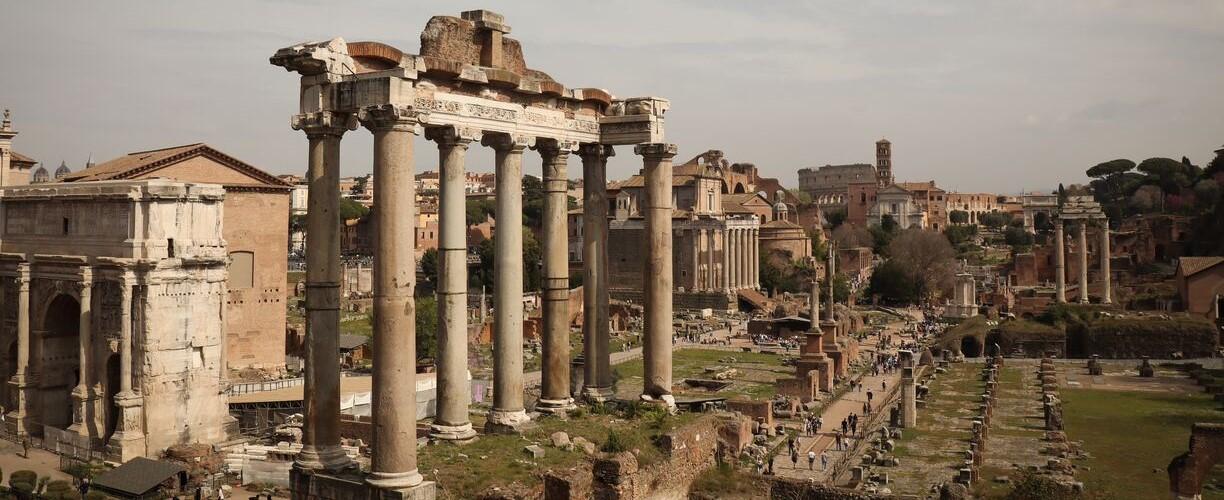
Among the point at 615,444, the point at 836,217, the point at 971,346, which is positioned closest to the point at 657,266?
the point at 615,444

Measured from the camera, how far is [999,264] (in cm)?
8181

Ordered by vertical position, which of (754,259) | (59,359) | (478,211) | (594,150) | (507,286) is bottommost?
(59,359)

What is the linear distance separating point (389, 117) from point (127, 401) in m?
17.0

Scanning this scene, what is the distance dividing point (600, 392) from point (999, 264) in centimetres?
7447

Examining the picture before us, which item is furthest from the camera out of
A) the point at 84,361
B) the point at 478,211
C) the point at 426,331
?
the point at 478,211

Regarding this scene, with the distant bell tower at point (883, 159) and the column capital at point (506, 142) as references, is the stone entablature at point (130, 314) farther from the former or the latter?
the distant bell tower at point (883, 159)

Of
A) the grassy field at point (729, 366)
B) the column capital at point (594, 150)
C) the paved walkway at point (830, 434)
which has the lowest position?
the paved walkway at point (830, 434)

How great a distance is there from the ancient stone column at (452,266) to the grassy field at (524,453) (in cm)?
53

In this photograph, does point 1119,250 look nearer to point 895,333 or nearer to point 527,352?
point 895,333

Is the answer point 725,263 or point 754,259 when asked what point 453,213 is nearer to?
point 725,263

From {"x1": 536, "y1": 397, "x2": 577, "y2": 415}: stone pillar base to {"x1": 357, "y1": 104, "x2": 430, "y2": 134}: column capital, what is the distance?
182 inches

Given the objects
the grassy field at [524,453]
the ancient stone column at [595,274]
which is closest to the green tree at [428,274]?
the ancient stone column at [595,274]

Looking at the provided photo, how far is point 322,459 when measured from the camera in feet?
34.7

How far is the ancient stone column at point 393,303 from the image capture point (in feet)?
31.9
